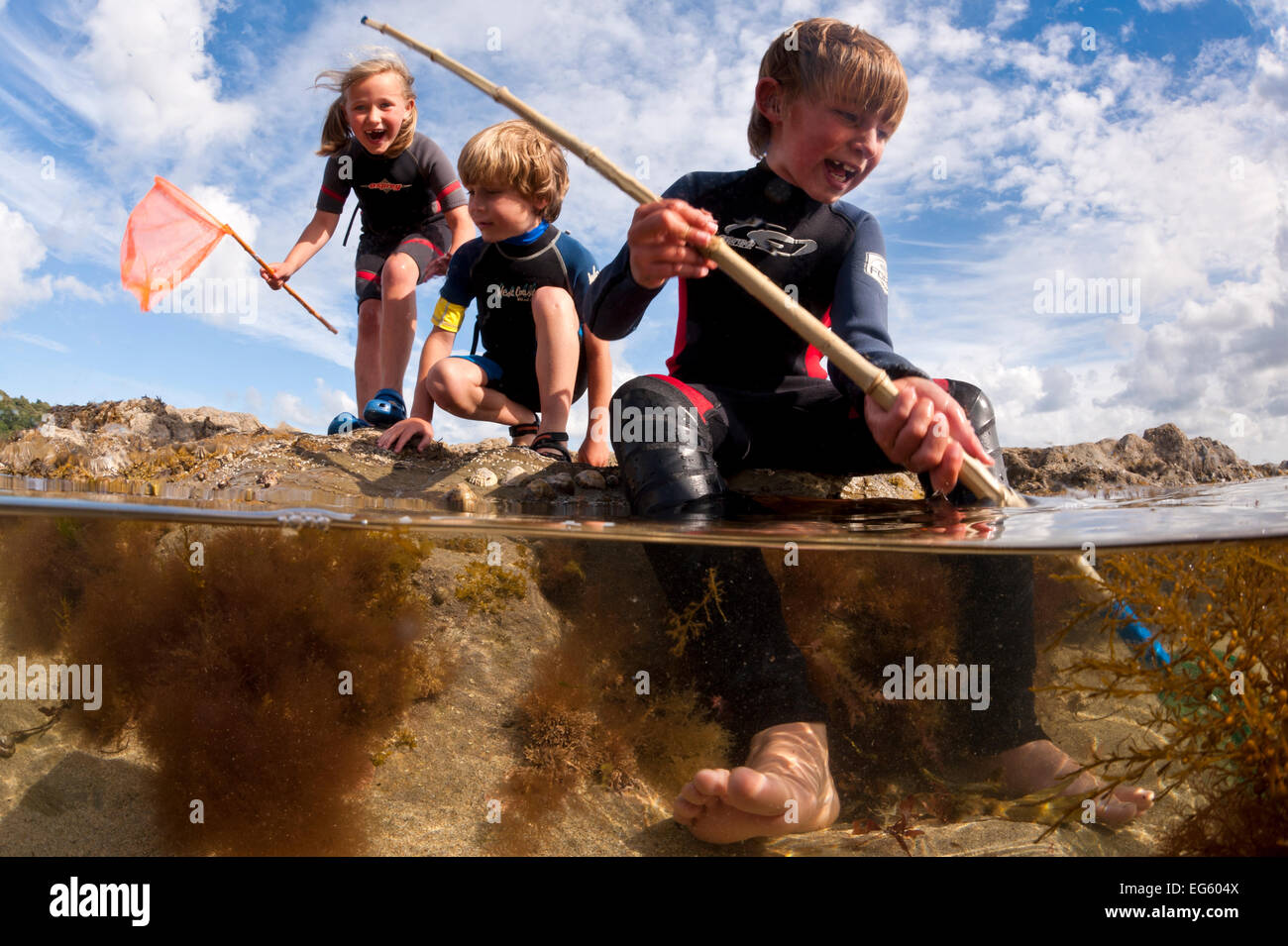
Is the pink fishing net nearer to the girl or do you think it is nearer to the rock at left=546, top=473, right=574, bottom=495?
the girl

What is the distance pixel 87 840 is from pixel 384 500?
71.6 inches

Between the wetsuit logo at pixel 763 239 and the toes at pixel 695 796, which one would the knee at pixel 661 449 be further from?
the toes at pixel 695 796

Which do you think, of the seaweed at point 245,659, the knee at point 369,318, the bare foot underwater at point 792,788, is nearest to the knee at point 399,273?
the knee at point 369,318

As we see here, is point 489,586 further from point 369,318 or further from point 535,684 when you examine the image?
point 369,318

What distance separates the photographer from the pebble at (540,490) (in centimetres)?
412

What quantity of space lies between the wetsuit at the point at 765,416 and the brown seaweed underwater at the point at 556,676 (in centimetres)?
11

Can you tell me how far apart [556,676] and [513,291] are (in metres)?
2.88

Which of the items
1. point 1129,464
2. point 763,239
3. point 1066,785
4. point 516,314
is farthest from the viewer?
point 1129,464

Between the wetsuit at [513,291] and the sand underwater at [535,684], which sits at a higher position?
the wetsuit at [513,291]

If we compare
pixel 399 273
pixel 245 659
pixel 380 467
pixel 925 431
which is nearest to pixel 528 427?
pixel 380 467

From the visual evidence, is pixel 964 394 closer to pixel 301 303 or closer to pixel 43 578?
pixel 43 578

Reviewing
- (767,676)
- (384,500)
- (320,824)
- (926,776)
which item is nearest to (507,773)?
(320,824)

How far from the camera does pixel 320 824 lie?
265cm

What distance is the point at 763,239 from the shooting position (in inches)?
135
